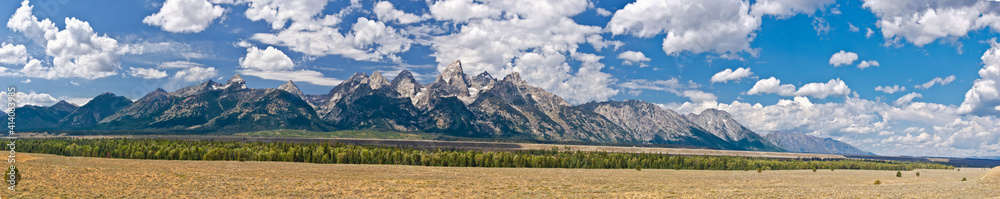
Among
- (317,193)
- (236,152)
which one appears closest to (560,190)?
(317,193)

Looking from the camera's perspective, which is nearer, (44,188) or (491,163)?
(44,188)

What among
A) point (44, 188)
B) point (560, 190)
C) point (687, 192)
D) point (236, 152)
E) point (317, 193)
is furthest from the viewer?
point (236, 152)

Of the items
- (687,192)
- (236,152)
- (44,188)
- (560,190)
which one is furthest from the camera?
(236,152)

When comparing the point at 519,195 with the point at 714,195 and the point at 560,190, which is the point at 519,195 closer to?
the point at 560,190

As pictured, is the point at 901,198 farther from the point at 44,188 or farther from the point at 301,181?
the point at 44,188

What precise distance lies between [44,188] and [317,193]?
24.3 m

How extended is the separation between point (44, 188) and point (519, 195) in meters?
44.6

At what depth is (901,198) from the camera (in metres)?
52.4

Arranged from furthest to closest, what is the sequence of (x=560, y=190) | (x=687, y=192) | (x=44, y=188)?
(x=560, y=190)
(x=687, y=192)
(x=44, y=188)

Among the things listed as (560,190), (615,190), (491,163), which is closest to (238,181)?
(560,190)

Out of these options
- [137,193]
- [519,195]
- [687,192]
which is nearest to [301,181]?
[137,193]

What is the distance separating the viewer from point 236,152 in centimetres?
15100

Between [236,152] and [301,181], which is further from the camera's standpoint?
[236,152]

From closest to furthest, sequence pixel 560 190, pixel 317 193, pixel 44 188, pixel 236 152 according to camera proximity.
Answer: pixel 44 188, pixel 317 193, pixel 560 190, pixel 236 152
